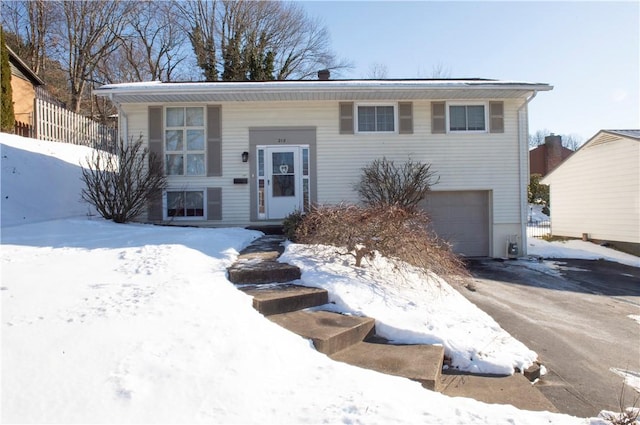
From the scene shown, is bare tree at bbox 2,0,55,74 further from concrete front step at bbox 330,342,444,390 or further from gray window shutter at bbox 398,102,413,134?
concrete front step at bbox 330,342,444,390

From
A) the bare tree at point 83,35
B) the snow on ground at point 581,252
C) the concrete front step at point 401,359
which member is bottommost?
the snow on ground at point 581,252

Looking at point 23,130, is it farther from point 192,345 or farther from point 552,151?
point 552,151

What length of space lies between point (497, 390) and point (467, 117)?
352 inches

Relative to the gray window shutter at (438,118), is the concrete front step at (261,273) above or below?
below

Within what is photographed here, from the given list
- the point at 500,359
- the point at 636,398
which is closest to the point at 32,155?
the point at 500,359

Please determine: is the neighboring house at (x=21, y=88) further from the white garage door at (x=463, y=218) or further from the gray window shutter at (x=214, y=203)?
the white garage door at (x=463, y=218)

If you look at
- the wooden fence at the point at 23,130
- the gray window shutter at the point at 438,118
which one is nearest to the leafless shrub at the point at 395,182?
the gray window shutter at the point at 438,118

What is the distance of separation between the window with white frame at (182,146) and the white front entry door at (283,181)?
1781 millimetres

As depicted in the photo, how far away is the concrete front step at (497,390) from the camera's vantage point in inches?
119

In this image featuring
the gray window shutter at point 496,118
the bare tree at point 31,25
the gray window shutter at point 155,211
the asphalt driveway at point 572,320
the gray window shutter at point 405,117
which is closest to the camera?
the asphalt driveway at point 572,320

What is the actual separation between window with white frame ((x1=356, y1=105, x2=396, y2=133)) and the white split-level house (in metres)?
0.03

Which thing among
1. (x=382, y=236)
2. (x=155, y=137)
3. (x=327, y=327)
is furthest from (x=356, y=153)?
(x=327, y=327)

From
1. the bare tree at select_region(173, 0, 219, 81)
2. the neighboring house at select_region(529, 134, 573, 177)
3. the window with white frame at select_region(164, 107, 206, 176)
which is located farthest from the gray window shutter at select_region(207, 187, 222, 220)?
Result: the neighboring house at select_region(529, 134, 573, 177)

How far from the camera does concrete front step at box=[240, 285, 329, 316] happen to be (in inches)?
159
